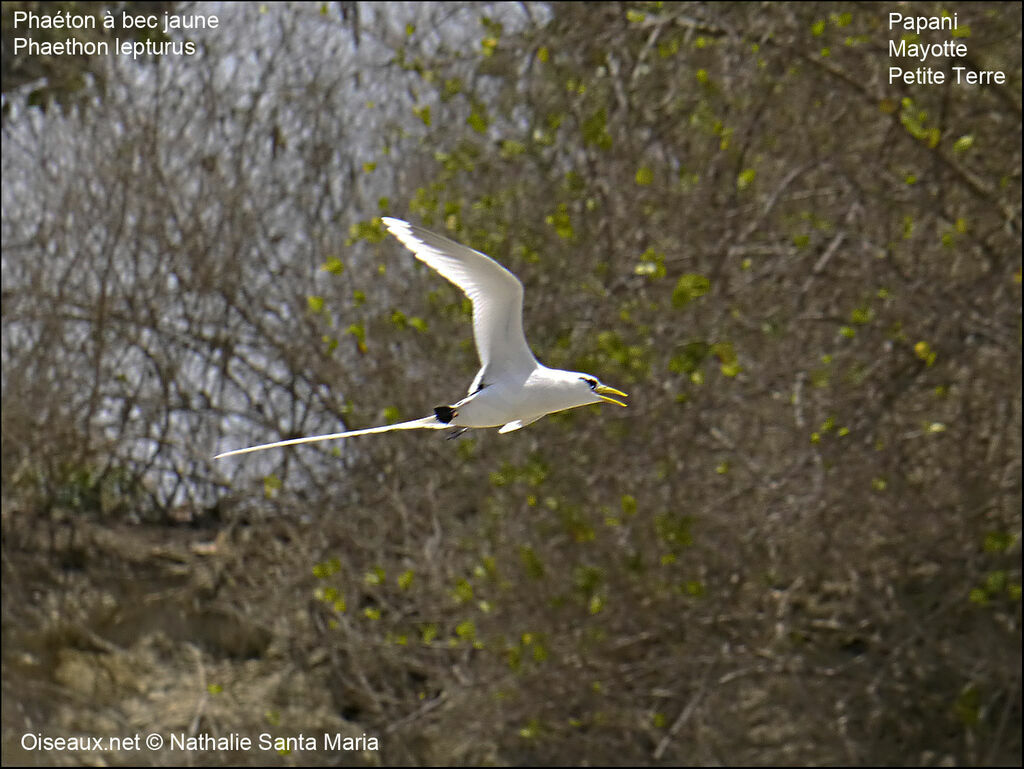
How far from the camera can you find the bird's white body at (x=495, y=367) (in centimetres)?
230

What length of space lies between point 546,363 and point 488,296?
289 cm

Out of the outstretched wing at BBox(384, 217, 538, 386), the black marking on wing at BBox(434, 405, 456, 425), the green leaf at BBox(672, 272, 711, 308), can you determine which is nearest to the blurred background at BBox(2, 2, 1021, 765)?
the green leaf at BBox(672, 272, 711, 308)

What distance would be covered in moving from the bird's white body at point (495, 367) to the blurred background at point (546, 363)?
2.42 m

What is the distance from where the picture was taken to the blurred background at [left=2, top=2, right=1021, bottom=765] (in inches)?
210

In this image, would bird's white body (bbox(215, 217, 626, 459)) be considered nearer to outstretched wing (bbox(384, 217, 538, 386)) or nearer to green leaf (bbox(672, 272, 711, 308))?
outstretched wing (bbox(384, 217, 538, 386))

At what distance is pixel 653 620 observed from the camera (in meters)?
5.98

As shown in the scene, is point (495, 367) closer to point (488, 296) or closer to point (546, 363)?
point (488, 296)

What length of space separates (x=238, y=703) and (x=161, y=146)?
108 inches

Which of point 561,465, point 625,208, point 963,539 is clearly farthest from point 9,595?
point 963,539

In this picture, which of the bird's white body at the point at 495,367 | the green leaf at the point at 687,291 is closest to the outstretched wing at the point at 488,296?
the bird's white body at the point at 495,367

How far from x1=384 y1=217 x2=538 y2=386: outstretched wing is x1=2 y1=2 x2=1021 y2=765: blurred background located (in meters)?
2.41

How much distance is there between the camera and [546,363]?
546 centimetres

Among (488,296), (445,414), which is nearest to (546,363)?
(488,296)

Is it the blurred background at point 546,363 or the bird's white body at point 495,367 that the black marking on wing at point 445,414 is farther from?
the blurred background at point 546,363
